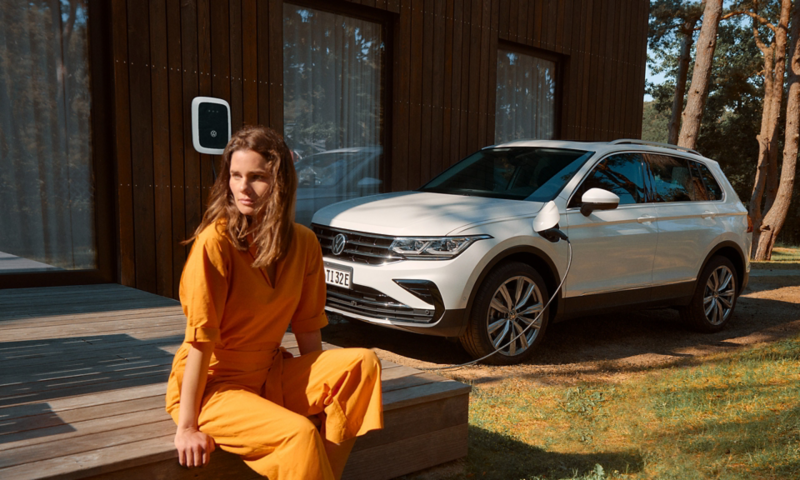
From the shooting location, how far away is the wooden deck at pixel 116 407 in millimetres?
2396

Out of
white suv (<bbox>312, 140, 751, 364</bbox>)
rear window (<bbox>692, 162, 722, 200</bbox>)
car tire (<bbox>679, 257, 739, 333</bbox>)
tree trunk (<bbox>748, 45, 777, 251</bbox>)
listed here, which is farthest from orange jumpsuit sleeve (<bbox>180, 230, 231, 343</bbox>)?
tree trunk (<bbox>748, 45, 777, 251</bbox>)

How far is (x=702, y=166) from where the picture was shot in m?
7.48

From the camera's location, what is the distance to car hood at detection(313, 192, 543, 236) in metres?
5.23

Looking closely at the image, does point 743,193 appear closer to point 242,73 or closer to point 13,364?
point 242,73

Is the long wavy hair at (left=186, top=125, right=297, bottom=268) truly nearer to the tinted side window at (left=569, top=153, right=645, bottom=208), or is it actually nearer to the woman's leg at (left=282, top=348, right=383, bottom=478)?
the woman's leg at (left=282, top=348, right=383, bottom=478)

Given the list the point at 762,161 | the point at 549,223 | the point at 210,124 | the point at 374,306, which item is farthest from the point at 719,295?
the point at 762,161

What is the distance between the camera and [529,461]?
364 cm

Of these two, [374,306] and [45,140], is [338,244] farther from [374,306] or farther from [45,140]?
[45,140]

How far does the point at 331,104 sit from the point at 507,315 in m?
3.98

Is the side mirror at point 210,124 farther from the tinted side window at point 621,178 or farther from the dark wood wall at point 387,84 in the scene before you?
the tinted side window at point 621,178

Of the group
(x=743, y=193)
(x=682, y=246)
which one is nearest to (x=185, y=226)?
(x=682, y=246)

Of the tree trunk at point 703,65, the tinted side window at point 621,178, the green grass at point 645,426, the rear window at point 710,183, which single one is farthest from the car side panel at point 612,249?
the tree trunk at point 703,65

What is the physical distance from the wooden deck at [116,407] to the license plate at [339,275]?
3.95ft

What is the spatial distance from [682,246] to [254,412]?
5.54 meters
